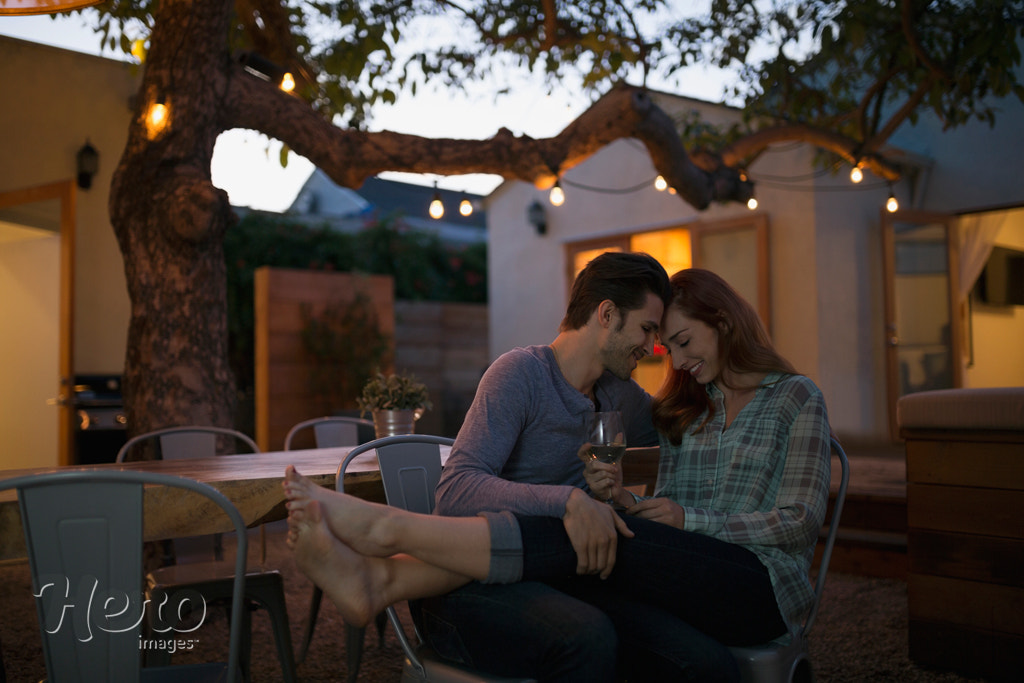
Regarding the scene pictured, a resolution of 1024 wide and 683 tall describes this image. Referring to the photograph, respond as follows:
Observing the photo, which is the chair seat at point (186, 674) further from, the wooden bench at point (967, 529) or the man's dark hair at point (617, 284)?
the wooden bench at point (967, 529)

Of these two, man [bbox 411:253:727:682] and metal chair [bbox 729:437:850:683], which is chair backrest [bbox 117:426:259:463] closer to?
man [bbox 411:253:727:682]

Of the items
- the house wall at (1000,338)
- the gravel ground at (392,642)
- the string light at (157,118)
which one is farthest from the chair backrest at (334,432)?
the house wall at (1000,338)

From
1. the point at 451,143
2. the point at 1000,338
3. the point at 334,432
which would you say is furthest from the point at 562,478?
the point at 1000,338

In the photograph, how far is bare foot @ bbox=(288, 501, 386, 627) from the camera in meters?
1.44

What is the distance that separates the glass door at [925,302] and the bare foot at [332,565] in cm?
672

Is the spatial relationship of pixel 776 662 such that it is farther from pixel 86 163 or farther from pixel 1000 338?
pixel 1000 338

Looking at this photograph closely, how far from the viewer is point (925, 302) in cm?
743

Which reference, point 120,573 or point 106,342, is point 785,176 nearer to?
point 106,342

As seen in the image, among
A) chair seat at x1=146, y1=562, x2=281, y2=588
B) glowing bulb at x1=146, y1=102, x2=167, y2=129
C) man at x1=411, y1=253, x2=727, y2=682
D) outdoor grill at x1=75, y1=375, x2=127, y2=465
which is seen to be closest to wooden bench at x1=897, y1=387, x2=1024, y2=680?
man at x1=411, y1=253, x2=727, y2=682

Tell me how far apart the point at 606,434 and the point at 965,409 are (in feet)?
4.83

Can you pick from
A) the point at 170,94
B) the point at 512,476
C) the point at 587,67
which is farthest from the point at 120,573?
the point at 587,67

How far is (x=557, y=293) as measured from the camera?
921 centimetres

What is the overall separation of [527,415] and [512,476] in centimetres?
14

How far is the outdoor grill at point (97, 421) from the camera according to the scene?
18.6 ft
